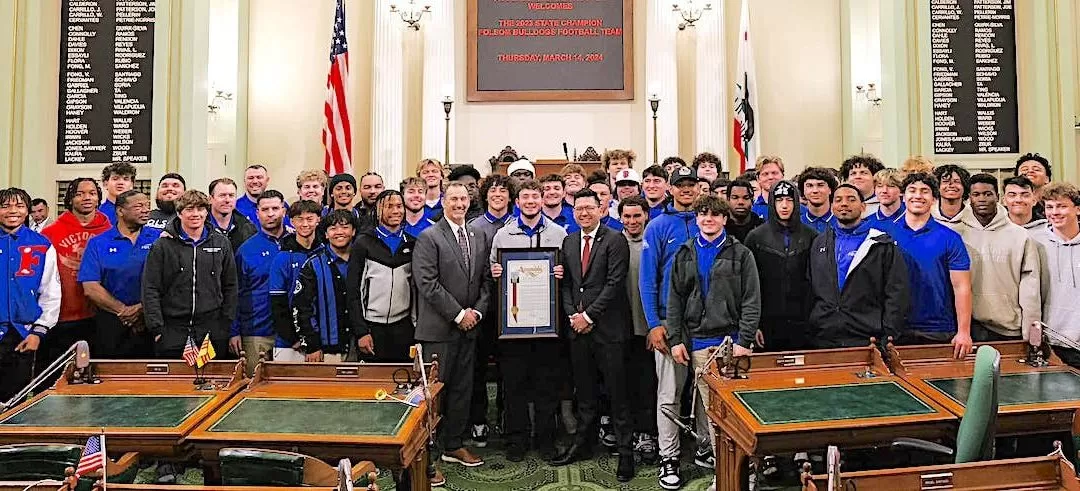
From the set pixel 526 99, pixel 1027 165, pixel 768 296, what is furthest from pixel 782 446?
pixel 526 99

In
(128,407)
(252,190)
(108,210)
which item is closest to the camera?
(128,407)

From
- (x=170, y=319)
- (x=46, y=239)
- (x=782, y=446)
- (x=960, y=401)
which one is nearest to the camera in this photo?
(x=782, y=446)

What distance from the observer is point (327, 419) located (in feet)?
10.3

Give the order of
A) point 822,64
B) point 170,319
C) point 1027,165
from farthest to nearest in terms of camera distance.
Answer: point 822,64, point 1027,165, point 170,319

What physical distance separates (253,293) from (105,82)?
14.1 ft

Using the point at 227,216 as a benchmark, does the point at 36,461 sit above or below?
below

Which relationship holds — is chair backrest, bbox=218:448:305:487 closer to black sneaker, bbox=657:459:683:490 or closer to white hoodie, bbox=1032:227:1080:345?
black sneaker, bbox=657:459:683:490

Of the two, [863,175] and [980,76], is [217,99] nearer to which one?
[863,175]

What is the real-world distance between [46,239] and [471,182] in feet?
9.53

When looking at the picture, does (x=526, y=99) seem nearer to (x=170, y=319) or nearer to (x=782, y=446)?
(x=170, y=319)

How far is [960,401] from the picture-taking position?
321 centimetres

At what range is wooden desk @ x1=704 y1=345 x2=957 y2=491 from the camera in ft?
9.72

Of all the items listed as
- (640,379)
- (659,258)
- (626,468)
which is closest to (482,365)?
(640,379)

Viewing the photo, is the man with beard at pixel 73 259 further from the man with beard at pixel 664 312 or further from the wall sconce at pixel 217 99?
the wall sconce at pixel 217 99
